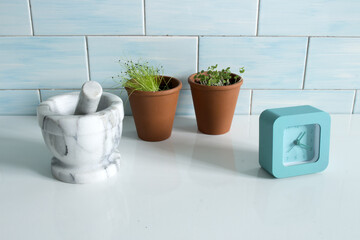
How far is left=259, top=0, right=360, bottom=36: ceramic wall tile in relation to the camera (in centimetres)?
96

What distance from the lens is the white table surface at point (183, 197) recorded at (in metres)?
0.59

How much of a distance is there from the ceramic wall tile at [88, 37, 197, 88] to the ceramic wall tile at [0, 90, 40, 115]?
195mm

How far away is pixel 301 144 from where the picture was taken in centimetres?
74

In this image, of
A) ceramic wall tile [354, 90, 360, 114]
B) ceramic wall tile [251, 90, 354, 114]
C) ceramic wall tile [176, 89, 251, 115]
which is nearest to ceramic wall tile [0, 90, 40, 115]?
ceramic wall tile [176, 89, 251, 115]

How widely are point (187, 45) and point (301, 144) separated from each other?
17.1 inches

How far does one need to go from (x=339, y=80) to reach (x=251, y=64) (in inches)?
10.7

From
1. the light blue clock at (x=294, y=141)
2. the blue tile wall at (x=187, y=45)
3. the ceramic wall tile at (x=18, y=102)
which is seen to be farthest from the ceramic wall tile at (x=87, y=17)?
the light blue clock at (x=294, y=141)

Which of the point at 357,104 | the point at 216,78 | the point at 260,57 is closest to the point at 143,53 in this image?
the point at 216,78

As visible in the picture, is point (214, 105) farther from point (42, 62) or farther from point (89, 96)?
point (42, 62)

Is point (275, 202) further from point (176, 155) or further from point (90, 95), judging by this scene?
point (90, 95)

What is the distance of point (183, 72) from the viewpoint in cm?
103

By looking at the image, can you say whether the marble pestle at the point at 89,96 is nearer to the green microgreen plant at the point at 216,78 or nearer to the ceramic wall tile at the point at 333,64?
the green microgreen plant at the point at 216,78

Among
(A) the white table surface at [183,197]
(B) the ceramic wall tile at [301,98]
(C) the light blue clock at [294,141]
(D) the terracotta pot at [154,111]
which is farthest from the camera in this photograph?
(B) the ceramic wall tile at [301,98]

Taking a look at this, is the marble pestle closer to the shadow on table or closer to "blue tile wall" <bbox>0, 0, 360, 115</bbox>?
the shadow on table
